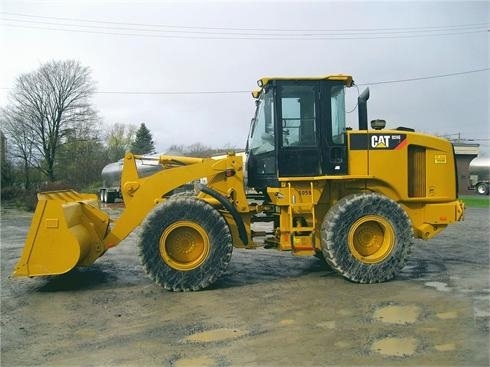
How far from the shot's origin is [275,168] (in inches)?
288

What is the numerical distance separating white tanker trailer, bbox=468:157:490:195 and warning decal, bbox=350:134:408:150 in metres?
35.5

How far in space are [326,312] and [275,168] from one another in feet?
7.93

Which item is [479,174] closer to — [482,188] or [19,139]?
[482,188]

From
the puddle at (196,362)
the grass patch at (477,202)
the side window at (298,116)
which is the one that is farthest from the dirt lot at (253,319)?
the grass patch at (477,202)

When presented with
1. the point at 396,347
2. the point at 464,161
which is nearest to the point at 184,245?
the point at 396,347

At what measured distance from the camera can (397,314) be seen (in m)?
5.60

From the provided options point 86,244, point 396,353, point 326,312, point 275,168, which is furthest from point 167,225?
point 396,353

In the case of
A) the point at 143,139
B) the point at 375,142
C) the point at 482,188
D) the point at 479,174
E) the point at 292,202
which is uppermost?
the point at 143,139

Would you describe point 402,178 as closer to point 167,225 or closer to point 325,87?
point 325,87

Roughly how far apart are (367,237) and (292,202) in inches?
47.5

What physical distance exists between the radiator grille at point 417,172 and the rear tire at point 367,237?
2.27ft

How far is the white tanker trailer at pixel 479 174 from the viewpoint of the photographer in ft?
128

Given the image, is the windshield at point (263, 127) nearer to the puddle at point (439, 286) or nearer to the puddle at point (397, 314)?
the puddle at point (397, 314)

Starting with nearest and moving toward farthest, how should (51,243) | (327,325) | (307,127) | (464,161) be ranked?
(327,325) → (51,243) → (307,127) → (464,161)
